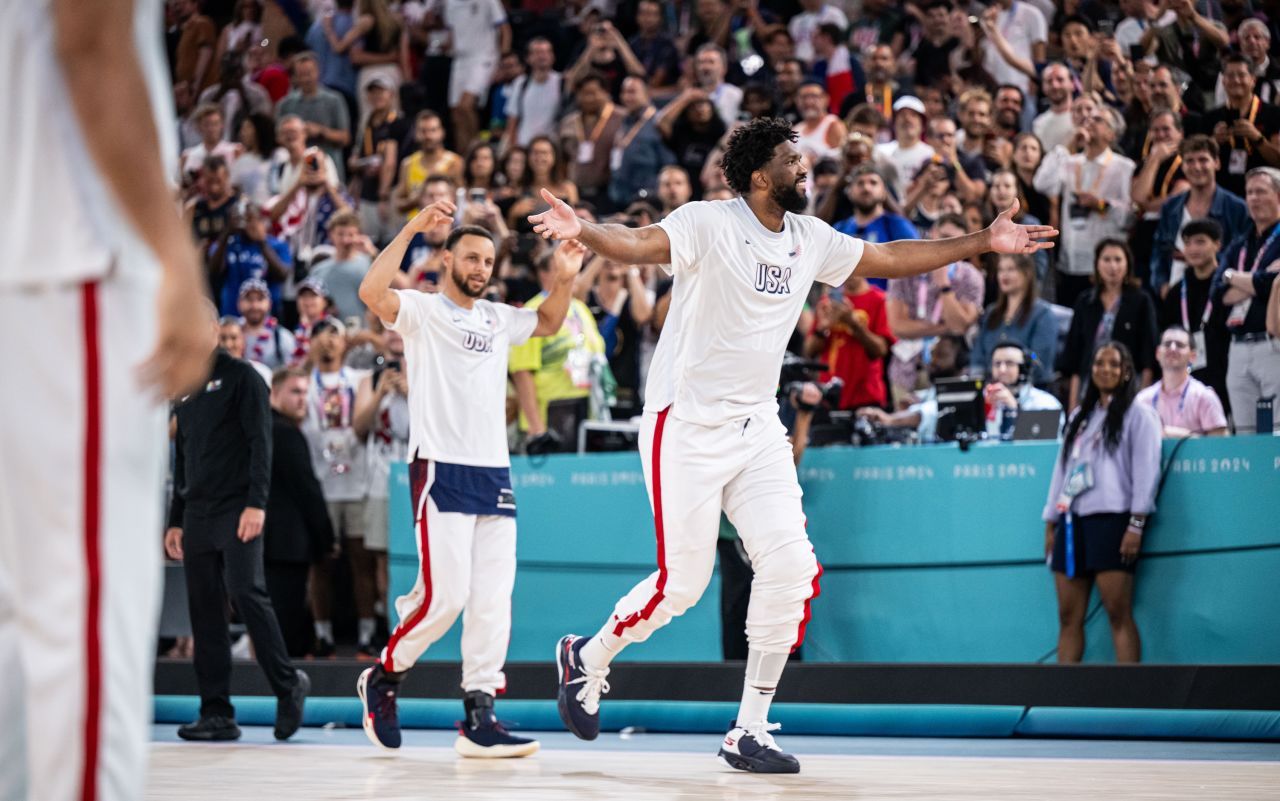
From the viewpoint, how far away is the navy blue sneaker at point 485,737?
6.78m

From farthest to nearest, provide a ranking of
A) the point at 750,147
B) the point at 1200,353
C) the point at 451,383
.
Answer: the point at 1200,353
the point at 451,383
the point at 750,147

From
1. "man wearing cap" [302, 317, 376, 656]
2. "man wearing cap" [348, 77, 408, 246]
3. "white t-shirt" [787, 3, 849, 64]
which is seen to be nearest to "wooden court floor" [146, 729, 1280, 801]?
"man wearing cap" [302, 317, 376, 656]

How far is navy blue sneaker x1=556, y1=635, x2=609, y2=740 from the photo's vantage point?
Result: 651 cm

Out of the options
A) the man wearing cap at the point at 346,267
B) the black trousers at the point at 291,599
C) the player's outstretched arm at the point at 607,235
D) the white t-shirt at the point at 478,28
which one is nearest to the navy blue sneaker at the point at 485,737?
the player's outstretched arm at the point at 607,235

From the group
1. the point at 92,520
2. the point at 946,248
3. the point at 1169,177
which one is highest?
the point at 1169,177

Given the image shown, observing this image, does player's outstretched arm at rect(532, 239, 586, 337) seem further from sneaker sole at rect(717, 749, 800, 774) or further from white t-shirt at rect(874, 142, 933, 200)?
white t-shirt at rect(874, 142, 933, 200)

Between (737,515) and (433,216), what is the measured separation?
1.77 m

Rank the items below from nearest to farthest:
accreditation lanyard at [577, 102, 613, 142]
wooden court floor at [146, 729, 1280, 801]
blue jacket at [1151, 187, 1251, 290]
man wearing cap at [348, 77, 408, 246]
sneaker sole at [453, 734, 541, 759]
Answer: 1. wooden court floor at [146, 729, 1280, 801]
2. sneaker sole at [453, 734, 541, 759]
3. blue jacket at [1151, 187, 1251, 290]
4. accreditation lanyard at [577, 102, 613, 142]
5. man wearing cap at [348, 77, 408, 246]

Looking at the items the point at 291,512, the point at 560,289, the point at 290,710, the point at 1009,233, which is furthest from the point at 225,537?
the point at 1009,233

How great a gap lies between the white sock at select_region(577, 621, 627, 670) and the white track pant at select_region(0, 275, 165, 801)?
13.3ft

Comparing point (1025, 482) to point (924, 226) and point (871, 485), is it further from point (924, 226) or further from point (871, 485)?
point (924, 226)

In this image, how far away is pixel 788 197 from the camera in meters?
6.14

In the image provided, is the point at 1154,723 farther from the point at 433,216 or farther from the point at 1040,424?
the point at 433,216

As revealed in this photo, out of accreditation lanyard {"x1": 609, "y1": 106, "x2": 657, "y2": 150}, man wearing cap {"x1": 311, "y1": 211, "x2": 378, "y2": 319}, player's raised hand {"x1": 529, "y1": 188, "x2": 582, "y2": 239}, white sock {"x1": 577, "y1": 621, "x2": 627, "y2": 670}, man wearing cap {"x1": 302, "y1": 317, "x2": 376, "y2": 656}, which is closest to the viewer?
player's raised hand {"x1": 529, "y1": 188, "x2": 582, "y2": 239}
